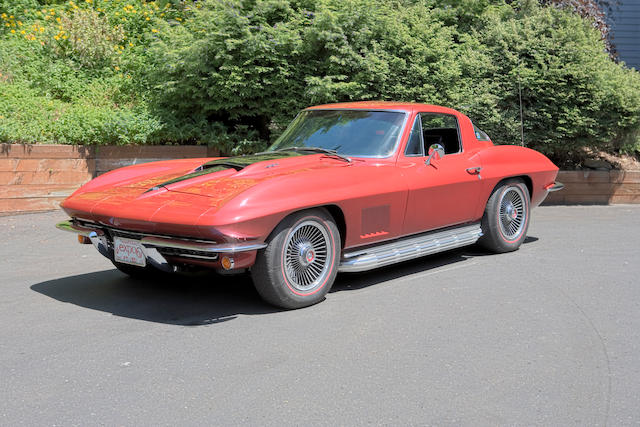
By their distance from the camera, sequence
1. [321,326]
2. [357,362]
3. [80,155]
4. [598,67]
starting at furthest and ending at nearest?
[598,67] < [80,155] < [321,326] < [357,362]

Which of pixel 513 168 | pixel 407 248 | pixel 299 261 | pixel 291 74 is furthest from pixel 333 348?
pixel 291 74

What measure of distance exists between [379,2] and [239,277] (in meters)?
6.77

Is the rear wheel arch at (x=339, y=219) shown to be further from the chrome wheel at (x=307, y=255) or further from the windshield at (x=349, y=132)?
the windshield at (x=349, y=132)

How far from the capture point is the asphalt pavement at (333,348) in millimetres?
3389

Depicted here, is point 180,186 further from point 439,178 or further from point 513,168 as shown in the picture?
point 513,168

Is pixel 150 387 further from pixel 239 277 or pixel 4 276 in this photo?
pixel 4 276

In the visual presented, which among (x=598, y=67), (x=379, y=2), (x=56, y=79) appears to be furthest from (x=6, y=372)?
(x=598, y=67)

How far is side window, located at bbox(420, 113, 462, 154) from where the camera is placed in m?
6.91

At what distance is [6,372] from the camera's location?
12.5ft

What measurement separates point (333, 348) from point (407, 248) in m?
1.89

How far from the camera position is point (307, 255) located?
5102mm

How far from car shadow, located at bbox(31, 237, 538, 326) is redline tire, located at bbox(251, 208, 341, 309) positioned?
0.72 feet

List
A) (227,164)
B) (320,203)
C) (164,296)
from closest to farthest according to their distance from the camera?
(320,203) < (164,296) < (227,164)

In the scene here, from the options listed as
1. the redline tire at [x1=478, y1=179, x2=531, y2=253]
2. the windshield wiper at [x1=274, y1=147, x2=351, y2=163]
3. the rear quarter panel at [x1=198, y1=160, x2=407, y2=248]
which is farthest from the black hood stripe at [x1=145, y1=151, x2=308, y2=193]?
the redline tire at [x1=478, y1=179, x2=531, y2=253]
